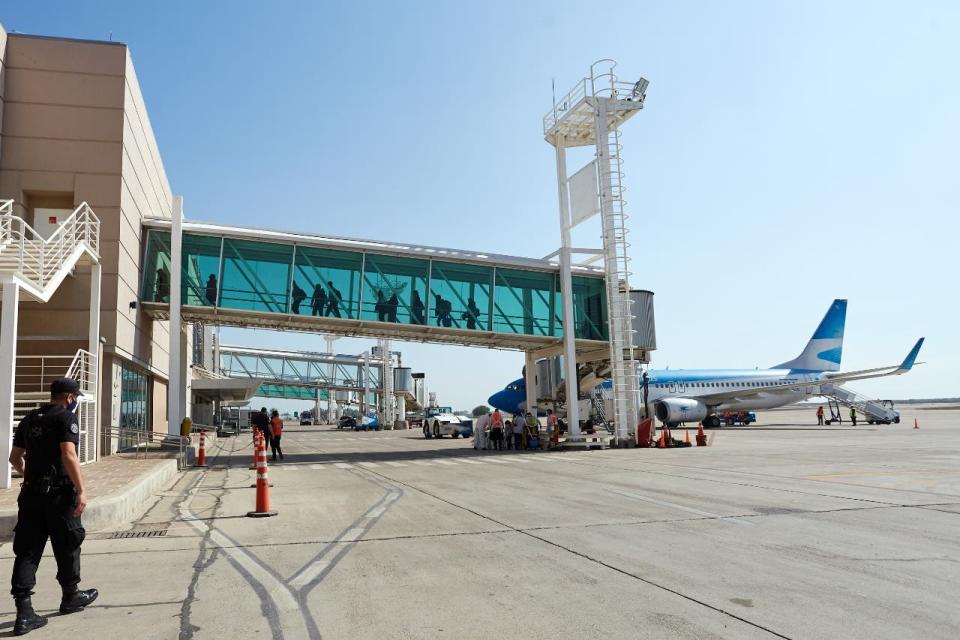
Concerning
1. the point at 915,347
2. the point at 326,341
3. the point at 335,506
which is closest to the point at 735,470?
the point at 335,506

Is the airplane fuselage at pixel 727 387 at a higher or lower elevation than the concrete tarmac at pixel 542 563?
higher

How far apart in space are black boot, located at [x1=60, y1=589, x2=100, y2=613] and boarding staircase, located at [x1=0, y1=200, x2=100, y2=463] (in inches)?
352

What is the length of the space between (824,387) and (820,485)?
38870 millimetres

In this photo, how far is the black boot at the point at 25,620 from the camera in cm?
480

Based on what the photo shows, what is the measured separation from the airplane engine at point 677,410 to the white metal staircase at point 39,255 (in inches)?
1031

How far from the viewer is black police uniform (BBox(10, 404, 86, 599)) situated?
5.18 m

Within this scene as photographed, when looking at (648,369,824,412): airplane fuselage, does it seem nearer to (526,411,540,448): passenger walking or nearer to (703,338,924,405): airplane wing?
(703,338,924,405): airplane wing

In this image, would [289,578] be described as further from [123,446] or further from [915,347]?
[915,347]

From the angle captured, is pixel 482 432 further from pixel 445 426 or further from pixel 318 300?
pixel 445 426

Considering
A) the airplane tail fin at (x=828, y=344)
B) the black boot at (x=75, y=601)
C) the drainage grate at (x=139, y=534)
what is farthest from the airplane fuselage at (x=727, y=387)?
the black boot at (x=75, y=601)

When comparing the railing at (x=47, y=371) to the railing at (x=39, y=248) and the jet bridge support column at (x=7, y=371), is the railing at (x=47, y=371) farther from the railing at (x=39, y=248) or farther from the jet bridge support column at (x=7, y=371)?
the jet bridge support column at (x=7, y=371)

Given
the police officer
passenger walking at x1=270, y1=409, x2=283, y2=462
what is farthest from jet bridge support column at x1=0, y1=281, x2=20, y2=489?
passenger walking at x1=270, y1=409, x2=283, y2=462

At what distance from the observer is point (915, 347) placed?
4166 centimetres

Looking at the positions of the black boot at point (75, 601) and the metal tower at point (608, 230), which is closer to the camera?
the black boot at point (75, 601)
